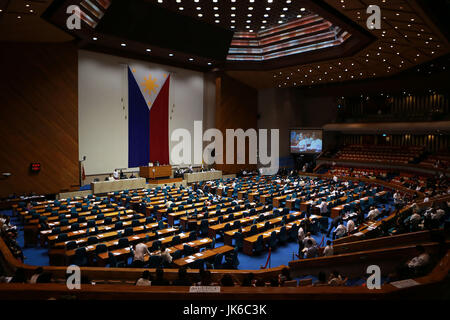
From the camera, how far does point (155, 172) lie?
912 inches

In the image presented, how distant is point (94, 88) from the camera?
21828 millimetres

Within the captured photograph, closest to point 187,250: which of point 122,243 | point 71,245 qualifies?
point 122,243

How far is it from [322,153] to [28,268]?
2968 centimetres

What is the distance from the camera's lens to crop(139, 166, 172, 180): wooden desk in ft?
75.6

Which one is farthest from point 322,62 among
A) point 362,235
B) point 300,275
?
point 300,275

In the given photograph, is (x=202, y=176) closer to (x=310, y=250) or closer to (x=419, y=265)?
(x=310, y=250)

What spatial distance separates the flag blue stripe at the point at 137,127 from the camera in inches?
944

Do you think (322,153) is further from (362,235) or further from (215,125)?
(362,235)

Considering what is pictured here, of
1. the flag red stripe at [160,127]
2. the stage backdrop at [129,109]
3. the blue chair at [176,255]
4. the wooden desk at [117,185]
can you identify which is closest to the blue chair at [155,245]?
the blue chair at [176,255]

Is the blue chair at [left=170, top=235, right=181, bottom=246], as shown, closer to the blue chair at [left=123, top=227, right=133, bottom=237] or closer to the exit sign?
the blue chair at [left=123, top=227, right=133, bottom=237]

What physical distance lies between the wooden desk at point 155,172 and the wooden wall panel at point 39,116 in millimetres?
4999

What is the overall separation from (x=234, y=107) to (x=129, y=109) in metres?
10.1

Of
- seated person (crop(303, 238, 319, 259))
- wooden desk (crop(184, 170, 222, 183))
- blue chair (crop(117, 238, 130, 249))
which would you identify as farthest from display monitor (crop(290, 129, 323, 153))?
blue chair (crop(117, 238, 130, 249))

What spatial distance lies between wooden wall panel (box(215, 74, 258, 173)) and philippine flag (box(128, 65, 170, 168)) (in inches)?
194
